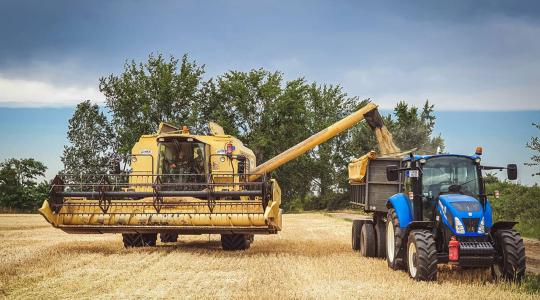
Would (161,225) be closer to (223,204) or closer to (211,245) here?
(223,204)

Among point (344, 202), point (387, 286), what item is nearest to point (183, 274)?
point (387, 286)

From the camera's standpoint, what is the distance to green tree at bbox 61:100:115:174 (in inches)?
2516

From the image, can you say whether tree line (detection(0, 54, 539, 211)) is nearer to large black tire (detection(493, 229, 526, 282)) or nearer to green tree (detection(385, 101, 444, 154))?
green tree (detection(385, 101, 444, 154))

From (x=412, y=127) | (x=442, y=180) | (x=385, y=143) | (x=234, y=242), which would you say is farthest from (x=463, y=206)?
(x=412, y=127)

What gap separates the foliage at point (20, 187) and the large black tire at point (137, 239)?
129 ft

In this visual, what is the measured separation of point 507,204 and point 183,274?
21.1 m

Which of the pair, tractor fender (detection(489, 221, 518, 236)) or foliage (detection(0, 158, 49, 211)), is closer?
tractor fender (detection(489, 221, 518, 236))

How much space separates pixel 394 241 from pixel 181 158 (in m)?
6.80

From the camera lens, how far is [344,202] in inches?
2445

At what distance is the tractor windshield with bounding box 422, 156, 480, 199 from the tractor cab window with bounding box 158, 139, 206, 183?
701 centimetres

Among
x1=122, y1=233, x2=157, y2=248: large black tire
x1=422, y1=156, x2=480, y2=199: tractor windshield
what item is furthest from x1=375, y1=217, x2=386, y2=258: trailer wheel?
x1=122, y1=233, x2=157, y2=248: large black tire

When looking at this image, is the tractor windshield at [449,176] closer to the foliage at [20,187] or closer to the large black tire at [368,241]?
the large black tire at [368,241]

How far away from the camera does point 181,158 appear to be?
680 inches

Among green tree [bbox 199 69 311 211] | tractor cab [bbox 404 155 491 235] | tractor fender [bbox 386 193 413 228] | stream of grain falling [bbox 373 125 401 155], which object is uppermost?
green tree [bbox 199 69 311 211]
